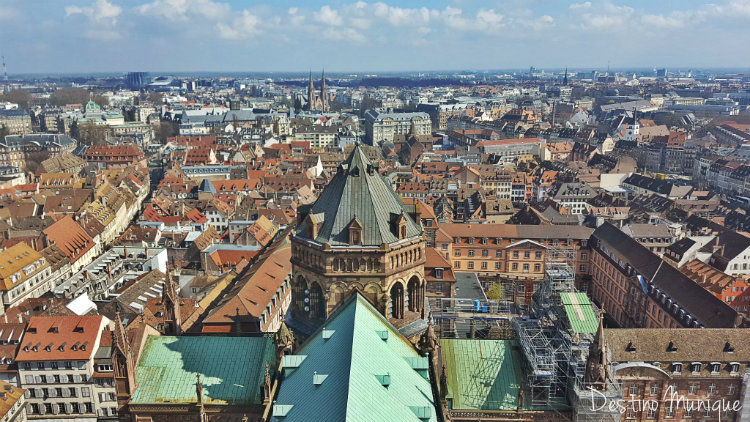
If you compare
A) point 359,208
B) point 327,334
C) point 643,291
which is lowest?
point 643,291

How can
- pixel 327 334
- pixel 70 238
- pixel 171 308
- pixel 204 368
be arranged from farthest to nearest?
pixel 70 238
pixel 171 308
pixel 204 368
pixel 327 334

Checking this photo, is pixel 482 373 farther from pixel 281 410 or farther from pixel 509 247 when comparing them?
pixel 509 247

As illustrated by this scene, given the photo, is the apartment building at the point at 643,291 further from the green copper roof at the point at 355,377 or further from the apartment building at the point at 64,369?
the apartment building at the point at 64,369

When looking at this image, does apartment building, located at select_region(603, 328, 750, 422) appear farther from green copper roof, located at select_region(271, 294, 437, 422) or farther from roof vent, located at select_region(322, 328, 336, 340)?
roof vent, located at select_region(322, 328, 336, 340)

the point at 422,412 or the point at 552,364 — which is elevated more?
the point at 422,412

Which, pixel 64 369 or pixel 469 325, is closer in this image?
pixel 469 325

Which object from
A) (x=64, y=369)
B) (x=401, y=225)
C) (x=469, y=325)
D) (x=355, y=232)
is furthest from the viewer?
(x=64, y=369)

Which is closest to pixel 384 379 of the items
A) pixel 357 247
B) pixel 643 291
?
pixel 357 247
